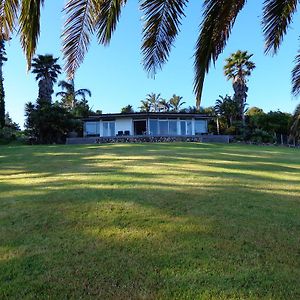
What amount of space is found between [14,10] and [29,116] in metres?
34.5

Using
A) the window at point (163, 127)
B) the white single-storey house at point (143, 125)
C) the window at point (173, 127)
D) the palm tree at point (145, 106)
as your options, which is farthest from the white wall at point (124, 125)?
the palm tree at point (145, 106)

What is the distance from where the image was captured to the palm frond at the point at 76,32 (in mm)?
4148

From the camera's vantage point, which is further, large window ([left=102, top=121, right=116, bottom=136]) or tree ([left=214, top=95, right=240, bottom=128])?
tree ([left=214, top=95, right=240, bottom=128])

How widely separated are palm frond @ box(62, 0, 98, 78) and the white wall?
122ft

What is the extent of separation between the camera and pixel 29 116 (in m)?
36.9

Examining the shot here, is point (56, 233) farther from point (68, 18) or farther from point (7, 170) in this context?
point (7, 170)

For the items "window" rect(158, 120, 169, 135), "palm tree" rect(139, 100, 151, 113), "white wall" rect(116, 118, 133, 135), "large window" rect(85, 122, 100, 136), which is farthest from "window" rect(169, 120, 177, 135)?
"palm tree" rect(139, 100, 151, 113)

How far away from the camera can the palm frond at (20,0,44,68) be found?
387 cm

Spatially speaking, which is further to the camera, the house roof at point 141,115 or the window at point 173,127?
the window at point 173,127

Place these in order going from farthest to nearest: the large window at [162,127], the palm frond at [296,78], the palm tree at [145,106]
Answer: the palm tree at [145,106], the large window at [162,127], the palm frond at [296,78]

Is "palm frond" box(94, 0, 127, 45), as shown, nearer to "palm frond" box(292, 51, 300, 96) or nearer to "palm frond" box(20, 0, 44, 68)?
"palm frond" box(20, 0, 44, 68)

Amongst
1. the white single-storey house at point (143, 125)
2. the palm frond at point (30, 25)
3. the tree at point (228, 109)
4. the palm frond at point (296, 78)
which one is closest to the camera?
the palm frond at point (30, 25)

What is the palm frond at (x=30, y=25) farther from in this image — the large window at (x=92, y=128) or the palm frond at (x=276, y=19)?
the large window at (x=92, y=128)

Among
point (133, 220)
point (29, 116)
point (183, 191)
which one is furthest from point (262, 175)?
point (29, 116)
